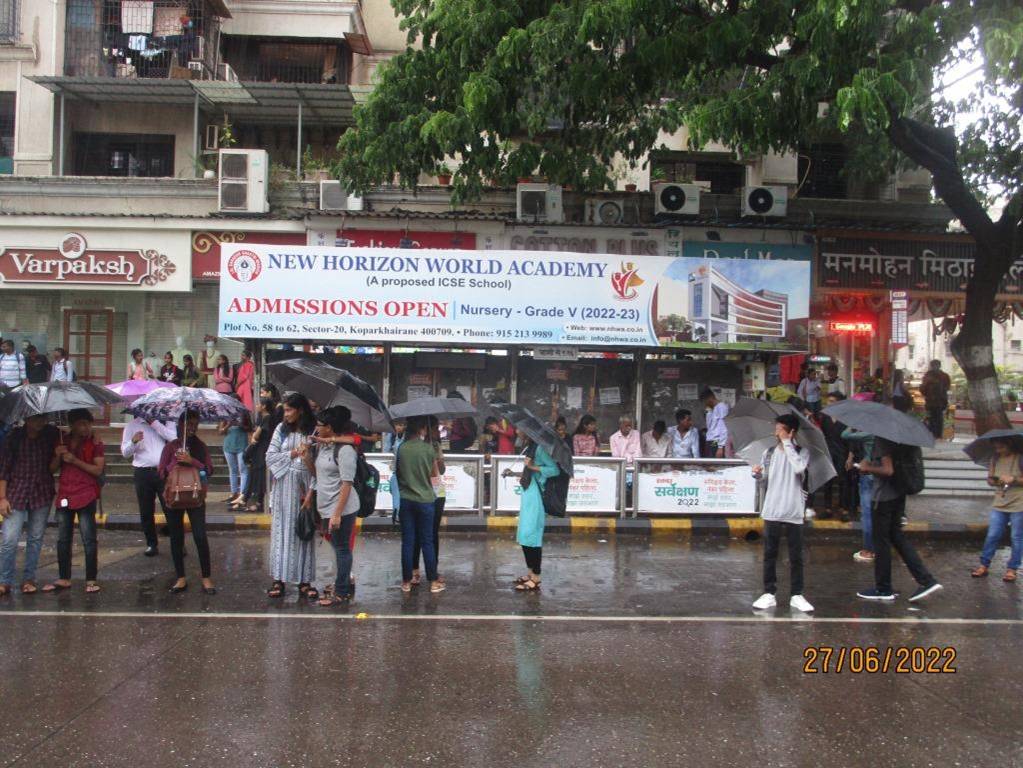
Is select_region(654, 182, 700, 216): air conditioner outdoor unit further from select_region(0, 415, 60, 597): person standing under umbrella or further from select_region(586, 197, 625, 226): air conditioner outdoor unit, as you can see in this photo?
select_region(0, 415, 60, 597): person standing under umbrella

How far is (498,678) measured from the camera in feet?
19.3

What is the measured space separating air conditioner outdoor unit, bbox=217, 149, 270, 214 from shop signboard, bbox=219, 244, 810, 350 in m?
5.09

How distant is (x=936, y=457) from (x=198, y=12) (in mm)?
17533

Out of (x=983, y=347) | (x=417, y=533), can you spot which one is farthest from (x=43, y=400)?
(x=983, y=347)

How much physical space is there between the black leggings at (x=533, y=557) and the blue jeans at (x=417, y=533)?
0.89 metres

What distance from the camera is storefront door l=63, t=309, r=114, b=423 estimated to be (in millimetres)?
19156

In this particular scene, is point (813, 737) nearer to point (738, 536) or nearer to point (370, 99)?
point (738, 536)

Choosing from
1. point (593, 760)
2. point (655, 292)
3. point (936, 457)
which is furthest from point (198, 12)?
point (593, 760)

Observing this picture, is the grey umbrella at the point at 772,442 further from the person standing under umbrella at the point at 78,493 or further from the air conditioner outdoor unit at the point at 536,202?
the air conditioner outdoor unit at the point at 536,202

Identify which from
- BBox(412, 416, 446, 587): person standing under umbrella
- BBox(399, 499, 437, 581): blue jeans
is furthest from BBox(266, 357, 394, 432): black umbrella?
BBox(399, 499, 437, 581): blue jeans

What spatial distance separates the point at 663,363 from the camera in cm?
1545

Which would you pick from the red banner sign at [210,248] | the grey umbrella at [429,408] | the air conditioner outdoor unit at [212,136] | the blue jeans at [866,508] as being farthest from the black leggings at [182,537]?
the air conditioner outdoor unit at [212,136]

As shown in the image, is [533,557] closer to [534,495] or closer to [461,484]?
[534,495]

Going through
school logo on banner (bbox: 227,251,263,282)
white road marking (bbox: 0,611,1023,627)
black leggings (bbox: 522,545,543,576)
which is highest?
school logo on banner (bbox: 227,251,263,282)
